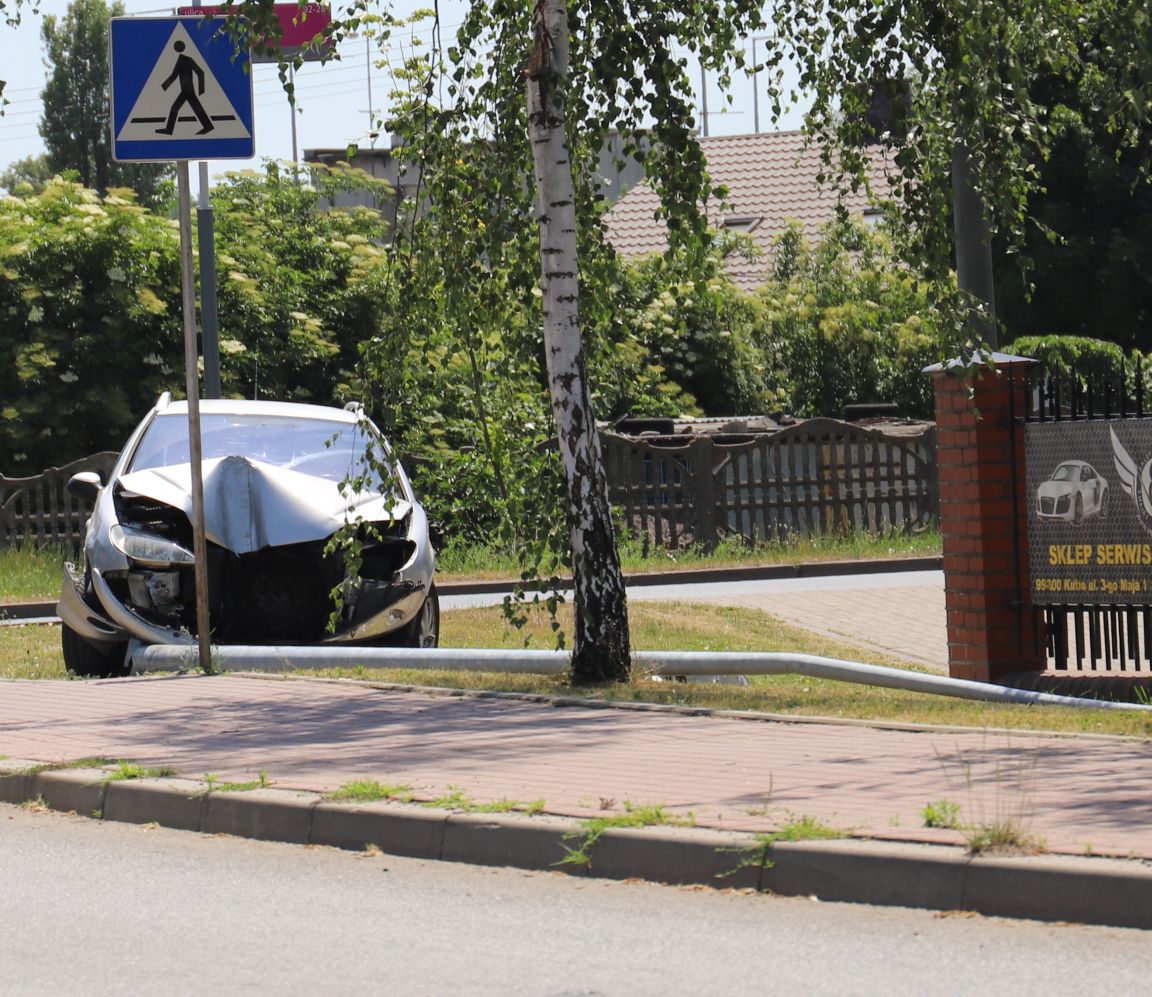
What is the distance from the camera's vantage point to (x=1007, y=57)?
10.0m

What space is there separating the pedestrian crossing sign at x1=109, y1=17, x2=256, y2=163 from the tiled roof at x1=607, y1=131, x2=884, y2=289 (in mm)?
28672

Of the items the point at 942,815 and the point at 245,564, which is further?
the point at 245,564

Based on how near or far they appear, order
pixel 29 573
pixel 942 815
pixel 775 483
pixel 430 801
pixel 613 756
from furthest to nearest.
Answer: pixel 775 483
pixel 29 573
pixel 613 756
pixel 430 801
pixel 942 815

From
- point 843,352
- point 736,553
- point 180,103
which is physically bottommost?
point 736,553

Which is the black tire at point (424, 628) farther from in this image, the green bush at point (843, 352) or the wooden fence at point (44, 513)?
the green bush at point (843, 352)

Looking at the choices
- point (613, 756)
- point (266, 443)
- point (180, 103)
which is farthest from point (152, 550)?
point (613, 756)

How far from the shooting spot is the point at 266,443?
514 inches

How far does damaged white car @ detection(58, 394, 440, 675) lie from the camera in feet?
38.1

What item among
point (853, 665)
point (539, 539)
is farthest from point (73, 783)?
point (853, 665)

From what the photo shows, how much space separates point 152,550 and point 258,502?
69 centimetres

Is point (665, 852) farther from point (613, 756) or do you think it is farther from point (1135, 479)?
point (1135, 479)

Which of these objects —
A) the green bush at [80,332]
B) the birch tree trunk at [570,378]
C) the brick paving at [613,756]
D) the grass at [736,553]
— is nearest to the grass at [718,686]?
the birch tree trunk at [570,378]

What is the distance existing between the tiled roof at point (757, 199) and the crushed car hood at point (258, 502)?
27.9 m

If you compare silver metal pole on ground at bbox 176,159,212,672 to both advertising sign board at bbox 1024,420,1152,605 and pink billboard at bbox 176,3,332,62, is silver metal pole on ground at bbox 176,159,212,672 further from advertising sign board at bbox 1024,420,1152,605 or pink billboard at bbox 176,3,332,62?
advertising sign board at bbox 1024,420,1152,605
